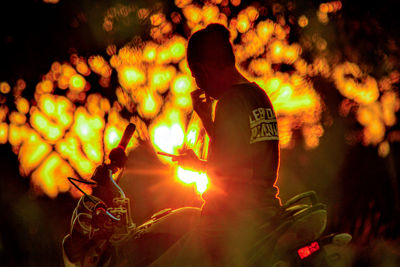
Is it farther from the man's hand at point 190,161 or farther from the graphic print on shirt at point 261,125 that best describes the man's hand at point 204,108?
the graphic print on shirt at point 261,125

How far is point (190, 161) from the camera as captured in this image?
2.43 m

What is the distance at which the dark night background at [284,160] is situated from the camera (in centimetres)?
694

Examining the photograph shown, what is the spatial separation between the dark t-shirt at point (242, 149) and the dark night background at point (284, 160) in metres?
3.78

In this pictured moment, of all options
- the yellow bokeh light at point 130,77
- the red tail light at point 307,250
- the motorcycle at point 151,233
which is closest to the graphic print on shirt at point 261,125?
the motorcycle at point 151,233

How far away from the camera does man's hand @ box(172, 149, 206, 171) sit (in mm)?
2426

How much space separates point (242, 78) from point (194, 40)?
1.06 feet

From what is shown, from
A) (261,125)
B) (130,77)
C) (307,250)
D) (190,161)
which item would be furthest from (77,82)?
(307,250)

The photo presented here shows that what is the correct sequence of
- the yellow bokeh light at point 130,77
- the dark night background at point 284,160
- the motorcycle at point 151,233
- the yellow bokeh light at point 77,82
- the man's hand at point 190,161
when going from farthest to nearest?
the yellow bokeh light at point 77,82 < the yellow bokeh light at point 130,77 < the dark night background at point 284,160 < the man's hand at point 190,161 < the motorcycle at point 151,233

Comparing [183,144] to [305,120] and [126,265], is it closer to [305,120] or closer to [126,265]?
[126,265]

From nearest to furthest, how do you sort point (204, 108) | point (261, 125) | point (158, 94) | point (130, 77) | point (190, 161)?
point (261, 125), point (190, 161), point (204, 108), point (130, 77), point (158, 94)

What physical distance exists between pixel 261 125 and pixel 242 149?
145mm

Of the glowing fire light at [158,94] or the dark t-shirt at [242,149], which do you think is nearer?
the dark t-shirt at [242,149]

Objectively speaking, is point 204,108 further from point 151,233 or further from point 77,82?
point 77,82

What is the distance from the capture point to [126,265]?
2.59m
